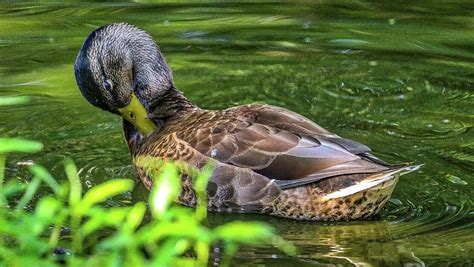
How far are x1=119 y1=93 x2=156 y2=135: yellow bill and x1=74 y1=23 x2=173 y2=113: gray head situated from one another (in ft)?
0.14

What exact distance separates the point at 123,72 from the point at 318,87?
77.1 inches

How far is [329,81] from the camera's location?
9977 mm

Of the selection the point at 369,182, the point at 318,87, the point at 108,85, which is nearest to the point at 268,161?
the point at 369,182

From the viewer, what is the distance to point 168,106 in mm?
8500

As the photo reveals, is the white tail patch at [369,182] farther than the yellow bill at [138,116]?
No

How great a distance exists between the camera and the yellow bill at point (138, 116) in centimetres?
841

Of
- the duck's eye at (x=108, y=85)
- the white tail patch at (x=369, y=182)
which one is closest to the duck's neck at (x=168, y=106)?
the duck's eye at (x=108, y=85)

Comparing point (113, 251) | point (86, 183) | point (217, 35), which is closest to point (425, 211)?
point (86, 183)

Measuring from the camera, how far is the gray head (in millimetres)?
8438

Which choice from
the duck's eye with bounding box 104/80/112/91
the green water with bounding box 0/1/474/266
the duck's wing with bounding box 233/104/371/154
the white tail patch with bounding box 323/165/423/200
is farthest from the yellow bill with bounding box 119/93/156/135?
the white tail patch with bounding box 323/165/423/200

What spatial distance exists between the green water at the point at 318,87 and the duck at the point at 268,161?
0.12m

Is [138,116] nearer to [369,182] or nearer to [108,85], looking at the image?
[108,85]

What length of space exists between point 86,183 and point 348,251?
203 centimetres

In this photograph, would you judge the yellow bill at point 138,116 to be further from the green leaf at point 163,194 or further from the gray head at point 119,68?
the green leaf at point 163,194
